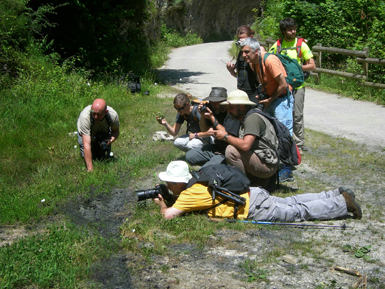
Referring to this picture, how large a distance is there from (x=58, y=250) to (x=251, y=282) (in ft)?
6.00

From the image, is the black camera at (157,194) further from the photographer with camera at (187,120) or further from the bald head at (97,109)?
the bald head at (97,109)

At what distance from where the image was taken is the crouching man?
4.68 metres

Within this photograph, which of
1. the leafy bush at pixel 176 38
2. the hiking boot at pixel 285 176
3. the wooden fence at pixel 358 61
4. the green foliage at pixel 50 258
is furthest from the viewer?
the leafy bush at pixel 176 38

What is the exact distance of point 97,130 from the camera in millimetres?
6840

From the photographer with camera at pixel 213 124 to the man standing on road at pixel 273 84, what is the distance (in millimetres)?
566

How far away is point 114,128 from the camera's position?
22.7ft

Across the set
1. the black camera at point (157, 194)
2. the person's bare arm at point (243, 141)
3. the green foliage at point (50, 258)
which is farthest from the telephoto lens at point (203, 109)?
the green foliage at point (50, 258)

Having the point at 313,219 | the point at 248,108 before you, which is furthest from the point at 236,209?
the point at 248,108

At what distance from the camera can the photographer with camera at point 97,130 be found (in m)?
6.40

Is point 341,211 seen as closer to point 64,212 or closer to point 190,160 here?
point 190,160

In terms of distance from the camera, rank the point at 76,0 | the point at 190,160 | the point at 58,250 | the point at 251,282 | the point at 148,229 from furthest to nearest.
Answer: the point at 76,0
the point at 190,160
the point at 148,229
the point at 58,250
the point at 251,282

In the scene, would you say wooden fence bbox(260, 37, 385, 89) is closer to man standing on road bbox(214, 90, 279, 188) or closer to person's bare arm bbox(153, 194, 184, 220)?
man standing on road bbox(214, 90, 279, 188)

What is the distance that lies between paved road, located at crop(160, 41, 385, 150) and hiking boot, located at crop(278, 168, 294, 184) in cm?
244

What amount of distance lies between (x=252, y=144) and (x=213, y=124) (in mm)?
728
